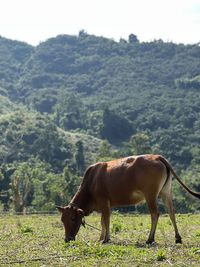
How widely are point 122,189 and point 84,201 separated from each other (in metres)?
1.31

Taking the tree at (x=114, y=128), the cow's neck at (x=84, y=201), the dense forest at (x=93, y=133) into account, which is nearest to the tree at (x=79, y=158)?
the dense forest at (x=93, y=133)

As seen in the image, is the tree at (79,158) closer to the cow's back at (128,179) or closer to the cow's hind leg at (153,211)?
the cow's back at (128,179)

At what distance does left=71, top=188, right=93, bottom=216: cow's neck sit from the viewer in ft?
47.3

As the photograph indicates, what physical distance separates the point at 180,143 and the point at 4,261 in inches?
4365

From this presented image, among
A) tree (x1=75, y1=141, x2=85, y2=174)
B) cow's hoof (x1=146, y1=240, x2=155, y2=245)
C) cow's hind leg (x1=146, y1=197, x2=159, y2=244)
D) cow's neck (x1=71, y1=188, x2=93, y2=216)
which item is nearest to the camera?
cow's hoof (x1=146, y1=240, x2=155, y2=245)

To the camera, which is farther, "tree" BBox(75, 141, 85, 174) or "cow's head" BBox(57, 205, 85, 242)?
"tree" BBox(75, 141, 85, 174)

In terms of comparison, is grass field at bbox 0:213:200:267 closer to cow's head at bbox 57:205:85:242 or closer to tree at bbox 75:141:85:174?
cow's head at bbox 57:205:85:242

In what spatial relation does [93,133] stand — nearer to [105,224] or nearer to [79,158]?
[79,158]

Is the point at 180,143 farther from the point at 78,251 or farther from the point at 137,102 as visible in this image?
the point at 78,251

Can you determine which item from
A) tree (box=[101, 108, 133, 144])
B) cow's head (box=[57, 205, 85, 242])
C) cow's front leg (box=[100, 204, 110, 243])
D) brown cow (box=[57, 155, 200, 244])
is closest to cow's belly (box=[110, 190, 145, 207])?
brown cow (box=[57, 155, 200, 244])

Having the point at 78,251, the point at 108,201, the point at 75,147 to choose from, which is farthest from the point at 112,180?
the point at 75,147

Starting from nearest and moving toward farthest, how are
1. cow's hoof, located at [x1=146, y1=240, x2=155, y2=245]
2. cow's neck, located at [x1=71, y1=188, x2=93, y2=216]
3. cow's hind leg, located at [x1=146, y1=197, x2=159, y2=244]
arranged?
cow's hoof, located at [x1=146, y1=240, x2=155, y2=245] → cow's hind leg, located at [x1=146, y1=197, x2=159, y2=244] → cow's neck, located at [x1=71, y1=188, x2=93, y2=216]

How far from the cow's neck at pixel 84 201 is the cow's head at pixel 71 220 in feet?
1.33

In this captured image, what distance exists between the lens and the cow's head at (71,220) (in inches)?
543
